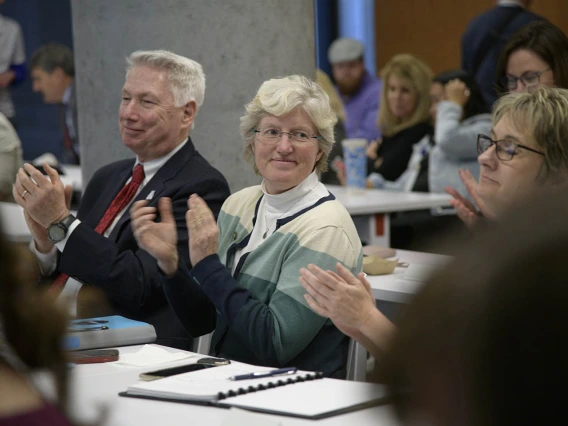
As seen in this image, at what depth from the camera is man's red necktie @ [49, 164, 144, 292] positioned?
367 cm

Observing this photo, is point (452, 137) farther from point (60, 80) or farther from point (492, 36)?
point (60, 80)

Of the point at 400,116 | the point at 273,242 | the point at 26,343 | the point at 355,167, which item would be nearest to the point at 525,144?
the point at 273,242

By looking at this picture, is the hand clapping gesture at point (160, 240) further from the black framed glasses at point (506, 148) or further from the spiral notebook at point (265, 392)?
the black framed glasses at point (506, 148)

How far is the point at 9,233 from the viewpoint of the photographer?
0.99 m

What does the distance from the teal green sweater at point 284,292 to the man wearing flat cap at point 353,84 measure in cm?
560

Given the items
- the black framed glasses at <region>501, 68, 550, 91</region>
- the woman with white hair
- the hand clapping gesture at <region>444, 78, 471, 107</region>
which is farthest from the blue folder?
the hand clapping gesture at <region>444, 78, 471, 107</region>

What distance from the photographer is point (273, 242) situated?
9.80 feet

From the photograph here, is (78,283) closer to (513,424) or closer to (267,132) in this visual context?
(267,132)

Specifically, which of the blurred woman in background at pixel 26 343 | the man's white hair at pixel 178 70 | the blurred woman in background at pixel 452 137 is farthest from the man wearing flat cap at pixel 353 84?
the blurred woman in background at pixel 26 343

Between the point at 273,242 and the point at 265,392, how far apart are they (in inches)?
32.3

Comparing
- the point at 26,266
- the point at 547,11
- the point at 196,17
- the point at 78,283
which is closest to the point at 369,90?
the point at 547,11

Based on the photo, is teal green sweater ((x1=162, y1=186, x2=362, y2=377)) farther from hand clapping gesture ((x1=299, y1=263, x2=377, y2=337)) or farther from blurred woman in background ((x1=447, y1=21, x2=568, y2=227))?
blurred woman in background ((x1=447, y1=21, x2=568, y2=227))

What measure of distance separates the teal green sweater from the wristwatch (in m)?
0.55

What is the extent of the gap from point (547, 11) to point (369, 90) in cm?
220
